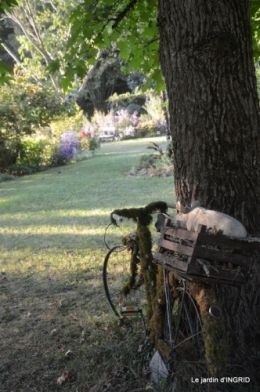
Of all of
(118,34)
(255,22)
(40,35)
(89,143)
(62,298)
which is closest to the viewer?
(255,22)

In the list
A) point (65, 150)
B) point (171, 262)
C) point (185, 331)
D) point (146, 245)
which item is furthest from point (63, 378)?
point (65, 150)

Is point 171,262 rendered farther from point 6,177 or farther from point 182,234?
point 6,177

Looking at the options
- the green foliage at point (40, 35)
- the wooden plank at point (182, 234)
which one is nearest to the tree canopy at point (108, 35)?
the wooden plank at point (182, 234)

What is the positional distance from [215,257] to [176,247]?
0.25 m

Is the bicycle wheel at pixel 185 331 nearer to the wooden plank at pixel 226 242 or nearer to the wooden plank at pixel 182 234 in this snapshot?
the wooden plank at pixel 182 234

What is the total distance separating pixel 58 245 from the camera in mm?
6566

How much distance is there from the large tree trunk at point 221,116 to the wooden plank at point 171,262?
18.7 inches

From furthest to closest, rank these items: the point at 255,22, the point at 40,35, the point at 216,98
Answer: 1. the point at 40,35
2. the point at 255,22
3. the point at 216,98

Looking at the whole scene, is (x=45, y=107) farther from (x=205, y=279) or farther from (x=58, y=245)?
(x=205, y=279)

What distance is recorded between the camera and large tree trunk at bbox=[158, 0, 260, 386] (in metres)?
2.52

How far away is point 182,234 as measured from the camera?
7.25ft

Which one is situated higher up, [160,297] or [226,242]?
[226,242]

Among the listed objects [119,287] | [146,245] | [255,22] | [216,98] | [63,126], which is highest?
[255,22]

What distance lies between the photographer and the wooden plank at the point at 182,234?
2.08 meters
